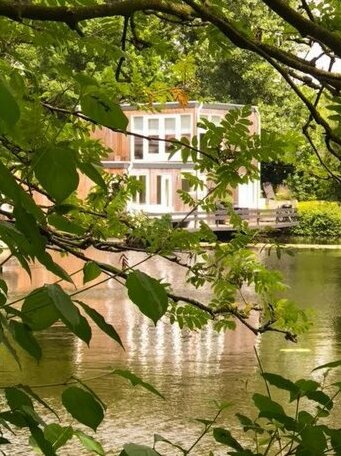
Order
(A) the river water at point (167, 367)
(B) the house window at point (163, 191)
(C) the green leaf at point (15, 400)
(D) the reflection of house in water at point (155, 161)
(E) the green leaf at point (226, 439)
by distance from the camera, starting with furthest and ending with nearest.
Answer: (B) the house window at point (163, 191)
(D) the reflection of house in water at point (155, 161)
(A) the river water at point (167, 367)
(E) the green leaf at point (226, 439)
(C) the green leaf at point (15, 400)

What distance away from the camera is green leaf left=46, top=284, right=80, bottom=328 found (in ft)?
2.03

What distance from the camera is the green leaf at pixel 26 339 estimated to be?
70 centimetres

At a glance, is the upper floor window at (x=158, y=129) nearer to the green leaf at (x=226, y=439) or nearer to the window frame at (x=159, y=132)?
the window frame at (x=159, y=132)

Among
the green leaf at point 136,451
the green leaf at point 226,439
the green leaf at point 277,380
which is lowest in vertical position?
the green leaf at point 226,439

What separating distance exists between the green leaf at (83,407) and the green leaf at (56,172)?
176mm

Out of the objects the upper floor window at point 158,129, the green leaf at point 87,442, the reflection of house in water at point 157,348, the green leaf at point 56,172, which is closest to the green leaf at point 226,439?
the green leaf at point 87,442

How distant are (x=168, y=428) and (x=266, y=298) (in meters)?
3.60

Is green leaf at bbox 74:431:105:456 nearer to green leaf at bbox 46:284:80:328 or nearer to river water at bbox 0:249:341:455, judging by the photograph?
green leaf at bbox 46:284:80:328

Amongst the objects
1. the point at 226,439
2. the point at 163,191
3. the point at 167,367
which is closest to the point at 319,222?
the point at 163,191

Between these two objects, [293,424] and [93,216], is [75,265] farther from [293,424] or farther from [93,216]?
[293,424]

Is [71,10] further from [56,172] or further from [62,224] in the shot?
[56,172]

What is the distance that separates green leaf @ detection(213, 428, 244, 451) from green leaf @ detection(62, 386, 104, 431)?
1.03 ft

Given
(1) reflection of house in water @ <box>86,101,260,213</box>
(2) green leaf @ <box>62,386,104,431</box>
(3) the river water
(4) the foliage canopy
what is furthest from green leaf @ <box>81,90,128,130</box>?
(1) reflection of house in water @ <box>86,101,260,213</box>

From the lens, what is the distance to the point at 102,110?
2.29ft
